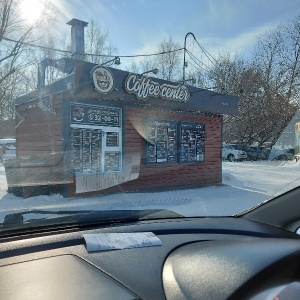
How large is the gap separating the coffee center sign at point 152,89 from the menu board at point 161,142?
0.89 meters

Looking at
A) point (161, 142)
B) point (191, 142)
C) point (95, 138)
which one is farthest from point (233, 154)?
point (95, 138)

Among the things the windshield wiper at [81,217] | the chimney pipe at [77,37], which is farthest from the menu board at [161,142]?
the windshield wiper at [81,217]

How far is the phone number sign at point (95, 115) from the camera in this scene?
28.3 feet

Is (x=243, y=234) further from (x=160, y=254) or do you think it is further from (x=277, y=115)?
(x=277, y=115)

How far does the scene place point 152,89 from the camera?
377 inches

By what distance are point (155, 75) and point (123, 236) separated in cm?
792

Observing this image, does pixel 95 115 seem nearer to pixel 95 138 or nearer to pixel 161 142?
pixel 95 138

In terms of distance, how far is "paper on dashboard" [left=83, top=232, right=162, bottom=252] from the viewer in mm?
1743

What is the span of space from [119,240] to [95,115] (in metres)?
7.35

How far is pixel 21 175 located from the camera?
773 cm

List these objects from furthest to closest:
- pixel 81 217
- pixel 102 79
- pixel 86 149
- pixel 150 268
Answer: pixel 86 149 < pixel 102 79 < pixel 81 217 < pixel 150 268

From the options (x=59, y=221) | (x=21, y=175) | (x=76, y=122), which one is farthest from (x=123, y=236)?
(x=76, y=122)

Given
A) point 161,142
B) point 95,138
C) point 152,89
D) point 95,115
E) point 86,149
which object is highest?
point 152,89

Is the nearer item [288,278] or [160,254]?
[288,278]
